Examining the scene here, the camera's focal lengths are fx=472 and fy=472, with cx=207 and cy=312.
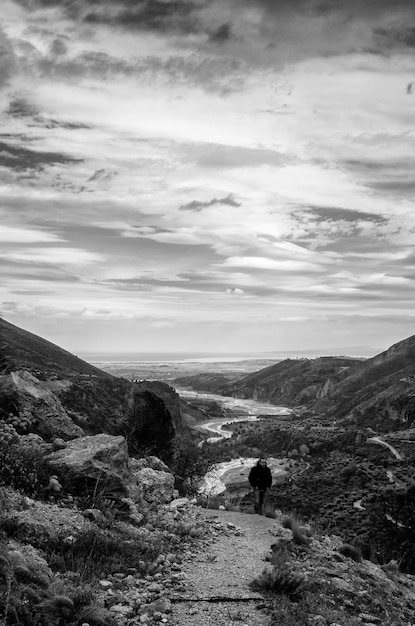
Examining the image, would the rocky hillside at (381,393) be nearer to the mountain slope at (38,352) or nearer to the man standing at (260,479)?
the mountain slope at (38,352)

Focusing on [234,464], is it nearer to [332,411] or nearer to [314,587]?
[314,587]

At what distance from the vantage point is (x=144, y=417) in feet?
105

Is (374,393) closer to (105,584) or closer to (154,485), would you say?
(154,485)

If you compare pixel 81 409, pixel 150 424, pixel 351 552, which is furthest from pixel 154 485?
pixel 81 409

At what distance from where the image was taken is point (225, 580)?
11.6 metres

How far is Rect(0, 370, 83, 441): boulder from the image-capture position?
1845 centimetres

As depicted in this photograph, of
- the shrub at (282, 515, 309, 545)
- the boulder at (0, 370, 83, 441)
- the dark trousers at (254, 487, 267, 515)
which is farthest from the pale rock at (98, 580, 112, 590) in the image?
the dark trousers at (254, 487, 267, 515)

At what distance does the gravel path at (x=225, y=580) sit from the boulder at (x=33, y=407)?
709cm

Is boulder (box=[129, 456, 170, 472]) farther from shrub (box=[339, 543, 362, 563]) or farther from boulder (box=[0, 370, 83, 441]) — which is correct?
shrub (box=[339, 543, 362, 563])

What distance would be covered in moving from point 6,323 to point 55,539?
12248 centimetres

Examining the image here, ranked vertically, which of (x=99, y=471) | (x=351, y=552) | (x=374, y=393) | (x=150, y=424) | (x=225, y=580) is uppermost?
(x=99, y=471)

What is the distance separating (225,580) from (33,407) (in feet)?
36.0

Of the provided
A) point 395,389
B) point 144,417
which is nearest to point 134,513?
point 144,417

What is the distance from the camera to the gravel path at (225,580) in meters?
9.55
